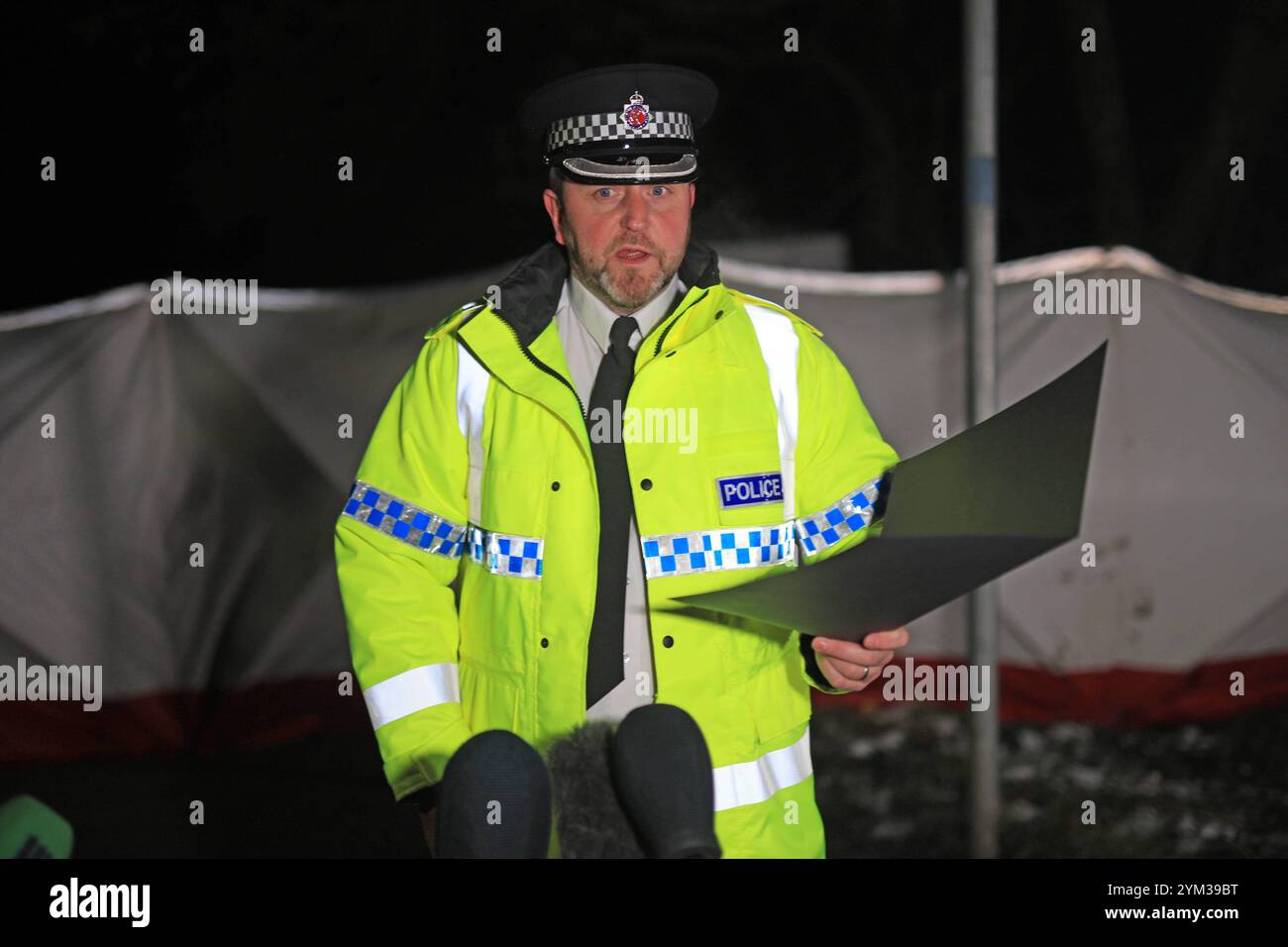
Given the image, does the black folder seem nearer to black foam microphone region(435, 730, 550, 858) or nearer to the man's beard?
black foam microphone region(435, 730, 550, 858)

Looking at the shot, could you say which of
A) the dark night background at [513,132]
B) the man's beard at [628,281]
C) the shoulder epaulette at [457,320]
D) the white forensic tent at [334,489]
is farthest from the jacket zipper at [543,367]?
the dark night background at [513,132]

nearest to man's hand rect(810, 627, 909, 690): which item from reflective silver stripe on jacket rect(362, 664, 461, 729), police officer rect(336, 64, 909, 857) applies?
police officer rect(336, 64, 909, 857)

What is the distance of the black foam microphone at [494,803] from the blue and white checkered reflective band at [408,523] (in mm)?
1181

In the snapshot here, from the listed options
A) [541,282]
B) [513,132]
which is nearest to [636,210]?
[541,282]

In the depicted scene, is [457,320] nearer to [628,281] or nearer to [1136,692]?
[628,281]

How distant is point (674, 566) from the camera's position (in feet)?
9.01

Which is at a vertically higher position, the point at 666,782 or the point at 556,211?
the point at 556,211

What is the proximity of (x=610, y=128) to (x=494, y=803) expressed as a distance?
1663 millimetres

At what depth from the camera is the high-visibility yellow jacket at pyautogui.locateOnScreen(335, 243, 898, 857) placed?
2.75 metres

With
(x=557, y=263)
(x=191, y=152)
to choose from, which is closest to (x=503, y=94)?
(x=191, y=152)

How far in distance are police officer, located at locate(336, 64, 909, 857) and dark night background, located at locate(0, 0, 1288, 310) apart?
23.8ft

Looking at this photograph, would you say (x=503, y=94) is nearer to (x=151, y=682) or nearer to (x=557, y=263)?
(x=151, y=682)

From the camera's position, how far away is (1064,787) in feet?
20.6

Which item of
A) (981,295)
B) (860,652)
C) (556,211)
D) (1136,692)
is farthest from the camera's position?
(1136,692)
